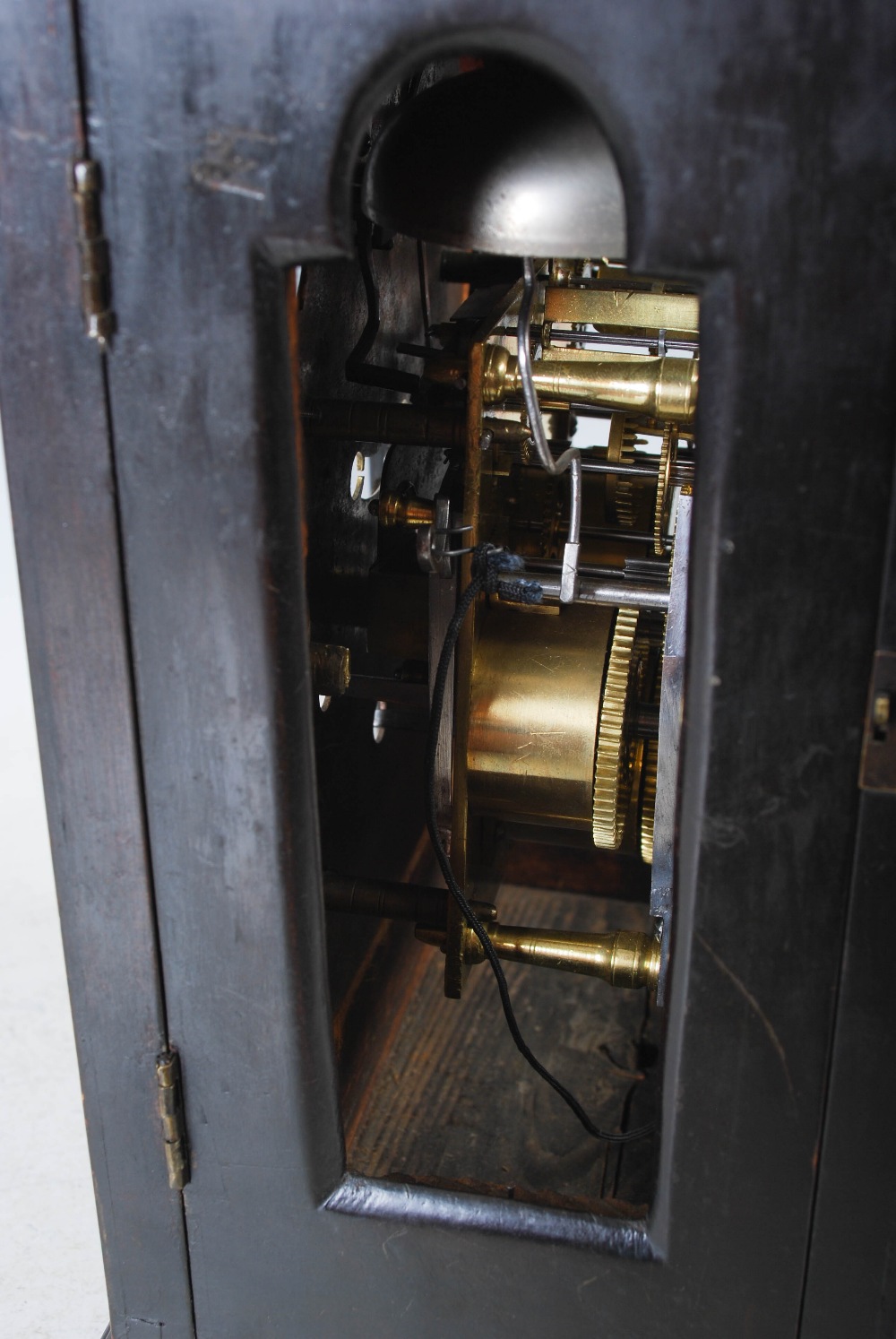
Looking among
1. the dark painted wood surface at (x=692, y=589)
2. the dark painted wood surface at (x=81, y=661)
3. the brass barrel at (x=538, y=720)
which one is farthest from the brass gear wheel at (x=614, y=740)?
the dark painted wood surface at (x=81, y=661)

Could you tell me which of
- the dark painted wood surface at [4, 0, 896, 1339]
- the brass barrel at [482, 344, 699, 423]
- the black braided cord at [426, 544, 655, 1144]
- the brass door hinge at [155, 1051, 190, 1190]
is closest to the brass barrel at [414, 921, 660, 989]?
the black braided cord at [426, 544, 655, 1144]

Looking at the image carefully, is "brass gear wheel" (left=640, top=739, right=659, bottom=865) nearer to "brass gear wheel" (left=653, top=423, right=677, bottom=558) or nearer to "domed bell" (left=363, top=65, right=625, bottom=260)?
"brass gear wheel" (left=653, top=423, right=677, bottom=558)

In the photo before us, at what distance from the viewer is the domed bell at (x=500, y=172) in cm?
73

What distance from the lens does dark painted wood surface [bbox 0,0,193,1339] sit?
2.33ft

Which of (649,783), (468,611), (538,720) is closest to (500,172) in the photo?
(468,611)

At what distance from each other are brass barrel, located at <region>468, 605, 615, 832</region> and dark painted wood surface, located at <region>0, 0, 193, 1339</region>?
38 cm

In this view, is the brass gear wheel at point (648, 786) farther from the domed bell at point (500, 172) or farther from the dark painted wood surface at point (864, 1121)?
the domed bell at point (500, 172)

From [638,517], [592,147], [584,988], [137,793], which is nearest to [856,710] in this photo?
[592,147]

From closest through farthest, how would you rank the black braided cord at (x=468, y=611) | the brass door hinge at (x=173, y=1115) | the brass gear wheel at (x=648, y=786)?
the brass door hinge at (x=173, y=1115), the black braided cord at (x=468, y=611), the brass gear wheel at (x=648, y=786)

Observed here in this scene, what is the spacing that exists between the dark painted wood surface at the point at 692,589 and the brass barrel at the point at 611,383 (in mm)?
297

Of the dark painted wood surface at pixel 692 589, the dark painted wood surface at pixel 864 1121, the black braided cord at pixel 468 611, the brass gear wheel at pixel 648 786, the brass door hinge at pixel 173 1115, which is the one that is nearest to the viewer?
the dark painted wood surface at pixel 692 589

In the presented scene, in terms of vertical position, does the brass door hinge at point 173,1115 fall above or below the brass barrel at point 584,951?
below

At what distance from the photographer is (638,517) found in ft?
5.06

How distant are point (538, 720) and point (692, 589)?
1.30 feet
